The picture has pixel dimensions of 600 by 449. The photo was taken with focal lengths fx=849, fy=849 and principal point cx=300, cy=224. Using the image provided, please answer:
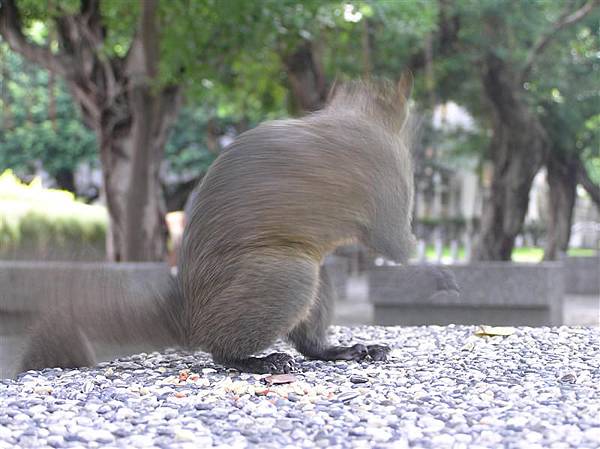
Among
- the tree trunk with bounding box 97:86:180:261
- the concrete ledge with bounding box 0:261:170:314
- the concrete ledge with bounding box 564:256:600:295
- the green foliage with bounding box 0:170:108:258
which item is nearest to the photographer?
the concrete ledge with bounding box 0:261:170:314

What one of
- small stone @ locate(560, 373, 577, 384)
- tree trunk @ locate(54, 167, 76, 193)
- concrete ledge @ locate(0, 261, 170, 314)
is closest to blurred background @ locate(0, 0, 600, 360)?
concrete ledge @ locate(0, 261, 170, 314)

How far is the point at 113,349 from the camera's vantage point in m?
4.44

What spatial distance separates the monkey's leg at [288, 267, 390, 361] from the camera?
4.63 meters

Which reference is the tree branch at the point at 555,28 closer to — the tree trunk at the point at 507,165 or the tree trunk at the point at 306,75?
the tree trunk at the point at 507,165

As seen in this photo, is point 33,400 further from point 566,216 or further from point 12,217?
point 566,216

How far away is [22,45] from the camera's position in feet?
38.1

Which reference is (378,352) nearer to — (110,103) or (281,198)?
(281,198)

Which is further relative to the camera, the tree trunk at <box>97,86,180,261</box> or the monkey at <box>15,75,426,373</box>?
the tree trunk at <box>97,86,180,261</box>

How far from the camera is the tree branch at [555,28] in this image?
12589 mm

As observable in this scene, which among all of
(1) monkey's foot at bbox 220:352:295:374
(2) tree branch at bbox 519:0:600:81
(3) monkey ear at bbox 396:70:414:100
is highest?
(2) tree branch at bbox 519:0:600:81

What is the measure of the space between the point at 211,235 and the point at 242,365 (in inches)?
25.9

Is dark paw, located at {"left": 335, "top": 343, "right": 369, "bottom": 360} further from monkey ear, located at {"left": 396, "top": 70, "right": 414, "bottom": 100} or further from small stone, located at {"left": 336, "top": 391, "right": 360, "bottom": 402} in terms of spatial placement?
monkey ear, located at {"left": 396, "top": 70, "right": 414, "bottom": 100}

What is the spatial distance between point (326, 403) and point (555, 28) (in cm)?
1087

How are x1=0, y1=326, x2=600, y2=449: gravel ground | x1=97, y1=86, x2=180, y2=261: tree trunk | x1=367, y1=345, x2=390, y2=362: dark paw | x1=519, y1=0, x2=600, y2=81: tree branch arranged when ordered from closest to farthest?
x1=0, y1=326, x2=600, y2=449: gravel ground → x1=367, y1=345, x2=390, y2=362: dark paw → x1=97, y1=86, x2=180, y2=261: tree trunk → x1=519, y1=0, x2=600, y2=81: tree branch
